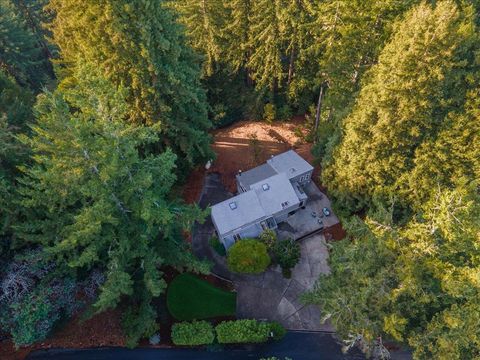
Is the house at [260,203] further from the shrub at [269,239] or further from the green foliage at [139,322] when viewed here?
the green foliage at [139,322]

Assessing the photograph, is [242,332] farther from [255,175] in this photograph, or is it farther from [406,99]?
[406,99]

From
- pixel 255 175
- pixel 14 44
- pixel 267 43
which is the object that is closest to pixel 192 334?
pixel 255 175

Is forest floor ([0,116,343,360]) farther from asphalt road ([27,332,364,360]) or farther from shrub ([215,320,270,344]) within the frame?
shrub ([215,320,270,344])

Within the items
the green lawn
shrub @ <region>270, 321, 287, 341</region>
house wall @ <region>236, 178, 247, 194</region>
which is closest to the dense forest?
the green lawn

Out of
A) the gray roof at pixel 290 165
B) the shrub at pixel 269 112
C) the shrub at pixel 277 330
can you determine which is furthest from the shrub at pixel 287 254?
the shrub at pixel 269 112

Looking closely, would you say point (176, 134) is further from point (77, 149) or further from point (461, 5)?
point (461, 5)

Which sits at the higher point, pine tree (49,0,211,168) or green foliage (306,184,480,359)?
pine tree (49,0,211,168)
